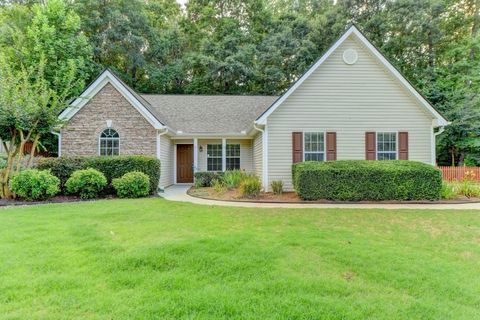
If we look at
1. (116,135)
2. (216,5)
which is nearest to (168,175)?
(116,135)

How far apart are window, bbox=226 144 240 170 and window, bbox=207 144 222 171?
466mm

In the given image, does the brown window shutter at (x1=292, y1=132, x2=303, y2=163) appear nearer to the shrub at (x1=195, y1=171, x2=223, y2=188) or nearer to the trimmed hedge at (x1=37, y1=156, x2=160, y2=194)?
the shrub at (x1=195, y1=171, x2=223, y2=188)

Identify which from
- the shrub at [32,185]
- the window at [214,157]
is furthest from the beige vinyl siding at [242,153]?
the shrub at [32,185]

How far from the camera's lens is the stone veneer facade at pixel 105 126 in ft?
42.9

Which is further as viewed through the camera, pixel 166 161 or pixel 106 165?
pixel 166 161

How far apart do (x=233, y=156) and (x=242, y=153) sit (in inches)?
21.2

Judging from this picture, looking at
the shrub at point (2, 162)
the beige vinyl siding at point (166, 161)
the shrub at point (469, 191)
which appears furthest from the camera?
the beige vinyl siding at point (166, 161)

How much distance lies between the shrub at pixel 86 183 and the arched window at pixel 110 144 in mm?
2830

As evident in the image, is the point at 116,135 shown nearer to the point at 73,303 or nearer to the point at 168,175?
the point at 168,175

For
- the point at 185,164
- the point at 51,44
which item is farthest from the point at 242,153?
the point at 51,44

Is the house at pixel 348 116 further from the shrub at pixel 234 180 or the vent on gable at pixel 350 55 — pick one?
the shrub at pixel 234 180

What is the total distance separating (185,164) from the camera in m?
16.6

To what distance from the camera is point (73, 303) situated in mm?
2973

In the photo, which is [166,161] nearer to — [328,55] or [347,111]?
[347,111]
